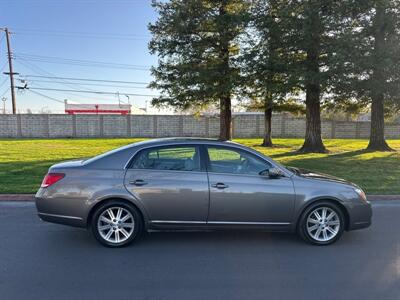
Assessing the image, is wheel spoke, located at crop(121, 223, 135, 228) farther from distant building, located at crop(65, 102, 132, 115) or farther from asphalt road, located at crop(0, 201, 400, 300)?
distant building, located at crop(65, 102, 132, 115)

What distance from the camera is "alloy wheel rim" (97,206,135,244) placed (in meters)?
4.89

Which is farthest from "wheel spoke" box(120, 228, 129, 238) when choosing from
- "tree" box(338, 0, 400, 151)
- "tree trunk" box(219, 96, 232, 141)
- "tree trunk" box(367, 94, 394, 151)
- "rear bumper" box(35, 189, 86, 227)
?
"tree trunk" box(219, 96, 232, 141)

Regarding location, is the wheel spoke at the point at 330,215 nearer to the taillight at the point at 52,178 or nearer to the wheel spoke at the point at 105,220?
the wheel spoke at the point at 105,220

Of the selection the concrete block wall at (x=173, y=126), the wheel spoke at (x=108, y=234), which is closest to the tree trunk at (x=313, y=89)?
the wheel spoke at (x=108, y=234)

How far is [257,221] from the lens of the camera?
195 inches

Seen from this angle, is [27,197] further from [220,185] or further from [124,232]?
[220,185]

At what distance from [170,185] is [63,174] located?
1.48m

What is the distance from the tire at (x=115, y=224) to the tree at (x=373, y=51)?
11426 millimetres

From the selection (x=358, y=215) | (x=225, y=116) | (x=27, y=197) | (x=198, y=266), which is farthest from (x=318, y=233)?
(x=225, y=116)

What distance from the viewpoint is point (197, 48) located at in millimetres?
19062

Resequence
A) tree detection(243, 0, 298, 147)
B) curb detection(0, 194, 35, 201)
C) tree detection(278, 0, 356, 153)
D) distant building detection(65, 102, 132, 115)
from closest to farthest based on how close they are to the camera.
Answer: curb detection(0, 194, 35, 201)
tree detection(278, 0, 356, 153)
tree detection(243, 0, 298, 147)
distant building detection(65, 102, 132, 115)

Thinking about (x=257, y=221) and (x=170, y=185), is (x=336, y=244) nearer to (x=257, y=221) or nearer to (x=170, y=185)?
(x=257, y=221)

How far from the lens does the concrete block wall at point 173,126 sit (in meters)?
34.2

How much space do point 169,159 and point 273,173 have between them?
1.46m
